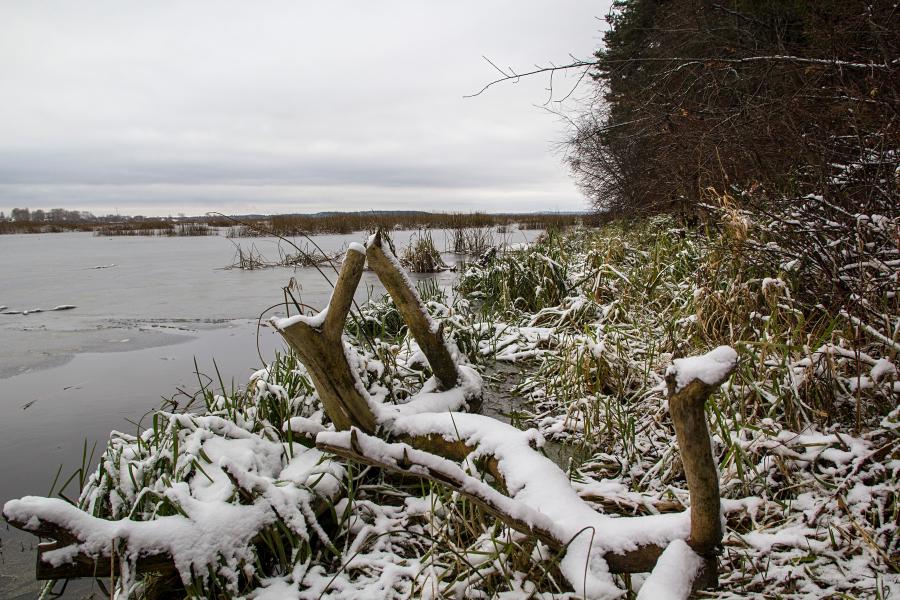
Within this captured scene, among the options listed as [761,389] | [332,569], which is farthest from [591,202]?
[332,569]

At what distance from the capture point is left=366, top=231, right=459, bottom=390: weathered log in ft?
8.72

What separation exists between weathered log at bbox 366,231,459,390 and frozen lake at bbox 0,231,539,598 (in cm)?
71

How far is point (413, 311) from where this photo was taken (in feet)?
9.50

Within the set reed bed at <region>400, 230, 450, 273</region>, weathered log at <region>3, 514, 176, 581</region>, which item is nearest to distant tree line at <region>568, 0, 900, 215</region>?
weathered log at <region>3, 514, 176, 581</region>

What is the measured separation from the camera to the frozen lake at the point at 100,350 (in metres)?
3.19

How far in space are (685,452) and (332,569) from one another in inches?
58.9

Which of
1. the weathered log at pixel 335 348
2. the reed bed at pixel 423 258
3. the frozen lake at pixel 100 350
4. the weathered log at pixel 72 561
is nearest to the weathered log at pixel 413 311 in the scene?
the weathered log at pixel 335 348

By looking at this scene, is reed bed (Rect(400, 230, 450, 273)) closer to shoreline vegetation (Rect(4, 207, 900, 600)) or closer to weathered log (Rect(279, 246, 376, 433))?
shoreline vegetation (Rect(4, 207, 900, 600))

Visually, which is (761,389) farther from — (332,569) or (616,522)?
(332,569)

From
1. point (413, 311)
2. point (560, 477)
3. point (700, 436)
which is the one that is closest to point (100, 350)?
point (413, 311)

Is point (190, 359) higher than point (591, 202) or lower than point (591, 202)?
lower

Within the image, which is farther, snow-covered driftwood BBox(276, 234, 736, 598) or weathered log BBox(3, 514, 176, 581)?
weathered log BBox(3, 514, 176, 581)

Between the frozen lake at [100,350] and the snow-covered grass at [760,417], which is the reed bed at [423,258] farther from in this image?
the snow-covered grass at [760,417]

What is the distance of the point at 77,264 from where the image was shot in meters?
13.6
